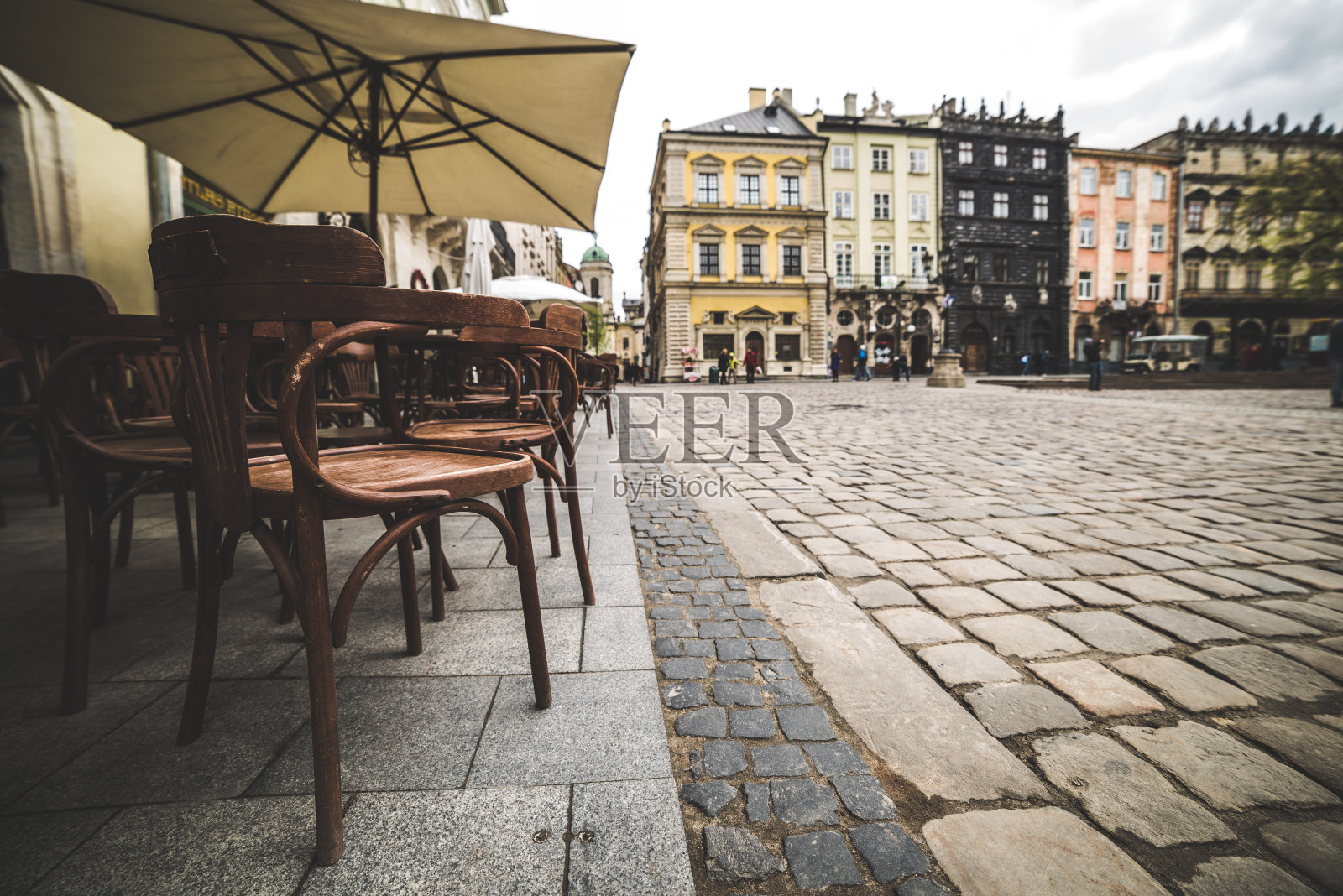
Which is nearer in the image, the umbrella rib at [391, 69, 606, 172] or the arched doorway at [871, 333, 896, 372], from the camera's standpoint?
the umbrella rib at [391, 69, 606, 172]

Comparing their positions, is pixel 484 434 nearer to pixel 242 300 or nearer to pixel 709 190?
pixel 242 300

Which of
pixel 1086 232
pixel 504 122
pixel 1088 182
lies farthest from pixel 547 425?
pixel 1088 182

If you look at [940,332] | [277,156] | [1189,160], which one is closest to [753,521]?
[277,156]

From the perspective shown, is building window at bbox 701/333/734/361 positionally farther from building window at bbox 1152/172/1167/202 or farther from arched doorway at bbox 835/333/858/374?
building window at bbox 1152/172/1167/202

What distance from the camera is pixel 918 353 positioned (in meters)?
36.3

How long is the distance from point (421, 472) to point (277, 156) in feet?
13.2

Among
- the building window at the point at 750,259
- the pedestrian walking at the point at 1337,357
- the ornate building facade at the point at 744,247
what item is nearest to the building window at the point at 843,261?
the ornate building facade at the point at 744,247

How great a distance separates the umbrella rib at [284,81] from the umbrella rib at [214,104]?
0.04 meters

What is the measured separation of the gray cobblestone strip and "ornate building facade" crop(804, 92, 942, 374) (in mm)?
35374

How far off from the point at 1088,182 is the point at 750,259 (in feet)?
81.7

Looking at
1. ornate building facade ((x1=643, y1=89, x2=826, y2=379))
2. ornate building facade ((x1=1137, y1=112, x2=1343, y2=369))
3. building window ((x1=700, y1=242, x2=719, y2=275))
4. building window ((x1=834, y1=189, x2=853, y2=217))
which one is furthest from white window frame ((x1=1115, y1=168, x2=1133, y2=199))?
building window ((x1=700, y1=242, x2=719, y2=275))

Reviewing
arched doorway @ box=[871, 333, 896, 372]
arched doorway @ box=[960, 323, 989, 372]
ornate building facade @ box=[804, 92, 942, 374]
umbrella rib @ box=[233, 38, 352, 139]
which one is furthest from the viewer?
arched doorway @ box=[960, 323, 989, 372]

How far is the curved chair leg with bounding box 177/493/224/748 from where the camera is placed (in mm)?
1324

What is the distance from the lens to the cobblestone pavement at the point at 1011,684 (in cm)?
108
